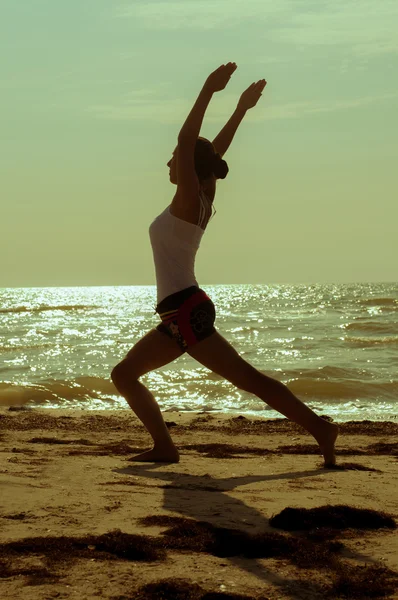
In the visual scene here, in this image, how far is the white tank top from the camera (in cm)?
442

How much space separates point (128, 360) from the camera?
4727 mm

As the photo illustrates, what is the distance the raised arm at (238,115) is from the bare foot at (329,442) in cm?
185

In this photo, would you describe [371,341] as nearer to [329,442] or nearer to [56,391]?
[56,391]

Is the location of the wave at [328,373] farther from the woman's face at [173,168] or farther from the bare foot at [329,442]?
the woman's face at [173,168]

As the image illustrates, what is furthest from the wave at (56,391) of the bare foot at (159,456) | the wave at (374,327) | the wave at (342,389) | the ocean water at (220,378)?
the wave at (374,327)

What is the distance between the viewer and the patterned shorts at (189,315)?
4.43 m

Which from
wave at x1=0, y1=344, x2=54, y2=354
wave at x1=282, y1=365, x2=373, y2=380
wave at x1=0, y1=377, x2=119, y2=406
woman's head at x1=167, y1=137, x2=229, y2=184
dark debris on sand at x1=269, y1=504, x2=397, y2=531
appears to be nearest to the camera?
dark debris on sand at x1=269, y1=504, x2=397, y2=531

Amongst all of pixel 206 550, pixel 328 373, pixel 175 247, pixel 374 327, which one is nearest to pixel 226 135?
pixel 175 247

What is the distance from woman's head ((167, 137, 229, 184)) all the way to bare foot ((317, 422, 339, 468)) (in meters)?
1.63

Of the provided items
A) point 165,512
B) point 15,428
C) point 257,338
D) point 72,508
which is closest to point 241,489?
point 165,512

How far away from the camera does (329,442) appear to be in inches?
190

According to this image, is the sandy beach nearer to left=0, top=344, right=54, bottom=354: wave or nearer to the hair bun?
the hair bun

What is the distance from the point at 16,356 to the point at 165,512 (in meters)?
11.0

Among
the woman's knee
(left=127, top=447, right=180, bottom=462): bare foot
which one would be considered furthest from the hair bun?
(left=127, top=447, right=180, bottom=462): bare foot
